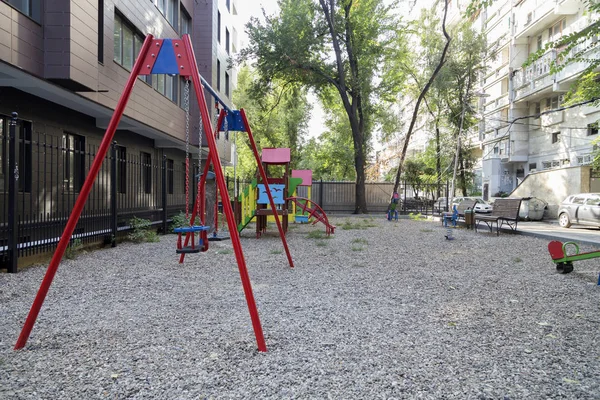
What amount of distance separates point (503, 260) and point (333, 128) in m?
32.6

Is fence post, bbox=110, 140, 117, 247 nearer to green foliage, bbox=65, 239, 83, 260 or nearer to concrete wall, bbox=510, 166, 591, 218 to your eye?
green foliage, bbox=65, 239, 83, 260

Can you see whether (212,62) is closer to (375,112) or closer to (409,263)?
(375,112)

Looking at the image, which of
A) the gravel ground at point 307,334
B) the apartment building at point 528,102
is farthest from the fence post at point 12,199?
the apartment building at point 528,102

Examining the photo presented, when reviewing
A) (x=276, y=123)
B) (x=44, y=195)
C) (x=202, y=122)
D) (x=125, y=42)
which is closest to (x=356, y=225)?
(x=125, y=42)

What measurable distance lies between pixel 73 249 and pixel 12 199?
216 centimetres

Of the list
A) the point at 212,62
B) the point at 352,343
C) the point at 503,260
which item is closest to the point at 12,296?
the point at 352,343

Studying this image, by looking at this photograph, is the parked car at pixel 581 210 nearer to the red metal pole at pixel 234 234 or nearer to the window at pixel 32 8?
the red metal pole at pixel 234 234

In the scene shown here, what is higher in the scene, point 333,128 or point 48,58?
point 333,128

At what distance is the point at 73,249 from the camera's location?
26.8ft

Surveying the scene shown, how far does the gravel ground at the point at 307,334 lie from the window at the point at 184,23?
16.2m

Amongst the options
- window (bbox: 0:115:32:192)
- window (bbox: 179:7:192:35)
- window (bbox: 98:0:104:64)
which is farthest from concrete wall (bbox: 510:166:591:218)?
window (bbox: 0:115:32:192)

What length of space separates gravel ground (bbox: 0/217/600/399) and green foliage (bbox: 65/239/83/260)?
909 mm

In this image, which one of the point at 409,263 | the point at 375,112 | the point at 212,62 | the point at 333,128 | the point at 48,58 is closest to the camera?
the point at 409,263

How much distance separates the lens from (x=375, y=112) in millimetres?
27578
